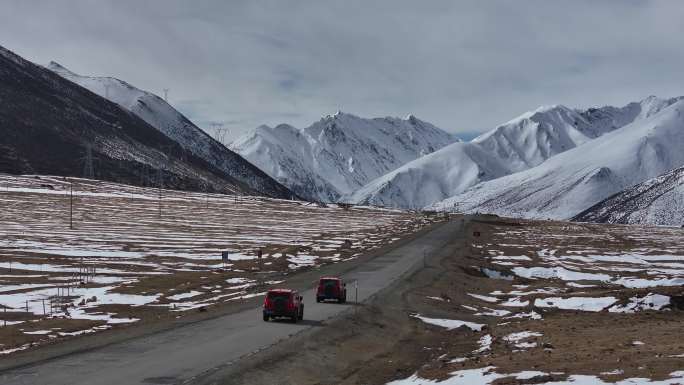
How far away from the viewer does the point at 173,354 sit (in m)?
32.8

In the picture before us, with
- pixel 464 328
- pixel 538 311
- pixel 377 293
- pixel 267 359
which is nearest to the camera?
pixel 267 359

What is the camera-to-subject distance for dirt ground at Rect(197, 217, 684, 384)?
85.7 feet

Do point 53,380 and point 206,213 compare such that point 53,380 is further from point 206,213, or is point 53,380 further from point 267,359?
point 206,213

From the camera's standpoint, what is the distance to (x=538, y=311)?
166ft

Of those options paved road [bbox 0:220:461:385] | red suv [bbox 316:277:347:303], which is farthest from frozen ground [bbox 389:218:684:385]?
paved road [bbox 0:220:461:385]

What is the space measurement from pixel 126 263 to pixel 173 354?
48.4 m

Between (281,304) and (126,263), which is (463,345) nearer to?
(281,304)

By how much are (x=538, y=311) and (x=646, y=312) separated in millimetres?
7475

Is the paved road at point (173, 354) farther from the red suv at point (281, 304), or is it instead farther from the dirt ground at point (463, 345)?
the dirt ground at point (463, 345)

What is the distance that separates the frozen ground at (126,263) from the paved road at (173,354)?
576cm

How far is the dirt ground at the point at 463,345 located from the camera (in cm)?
2612

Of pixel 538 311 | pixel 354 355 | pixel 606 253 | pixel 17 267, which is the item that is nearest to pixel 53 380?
pixel 354 355

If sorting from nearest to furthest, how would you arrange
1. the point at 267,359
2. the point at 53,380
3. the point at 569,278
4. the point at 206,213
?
the point at 53,380
the point at 267,359
the point at 569,278
the point at 206,213

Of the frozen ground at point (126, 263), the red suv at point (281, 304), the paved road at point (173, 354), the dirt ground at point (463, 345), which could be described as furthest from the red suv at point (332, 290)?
the red suv at point (281, 304)
